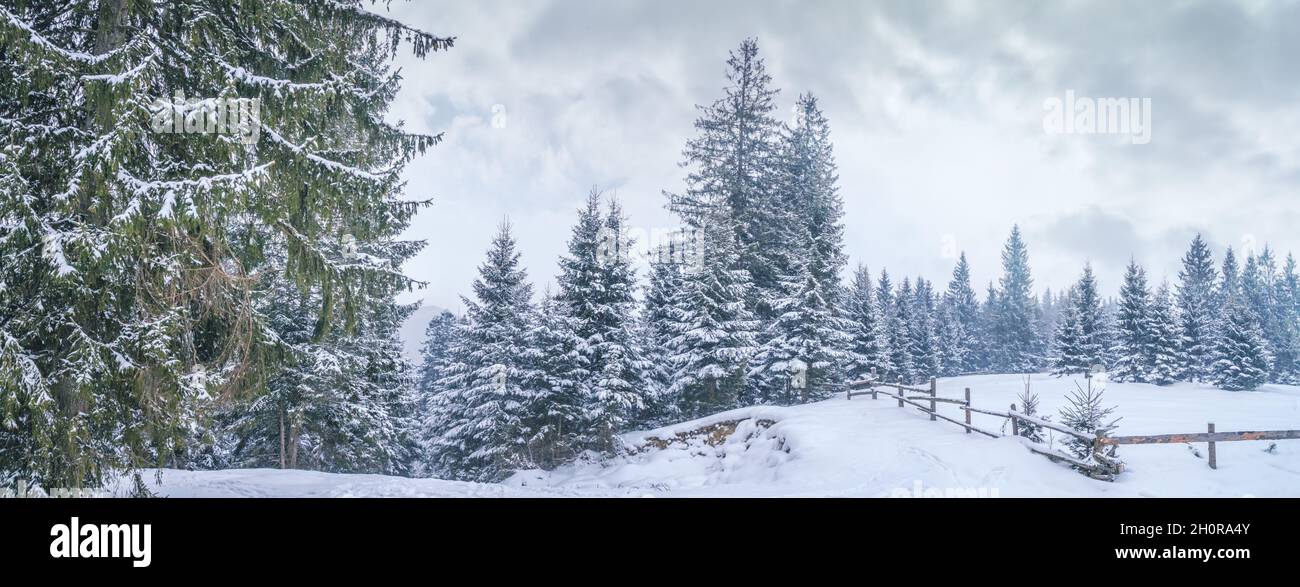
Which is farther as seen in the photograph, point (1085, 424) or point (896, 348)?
point (896, 348)

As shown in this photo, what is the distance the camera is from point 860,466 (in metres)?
9.67

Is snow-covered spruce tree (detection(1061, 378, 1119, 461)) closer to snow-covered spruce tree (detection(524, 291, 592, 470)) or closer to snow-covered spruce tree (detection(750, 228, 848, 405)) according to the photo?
snow-covered spruce tree (detection(750, 228, 848, 405))

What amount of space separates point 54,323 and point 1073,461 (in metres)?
14.1

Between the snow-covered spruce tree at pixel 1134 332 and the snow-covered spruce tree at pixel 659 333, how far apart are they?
97.9 feet

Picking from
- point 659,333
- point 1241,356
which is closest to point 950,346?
point 1241,356

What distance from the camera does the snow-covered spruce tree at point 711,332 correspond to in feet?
67.9

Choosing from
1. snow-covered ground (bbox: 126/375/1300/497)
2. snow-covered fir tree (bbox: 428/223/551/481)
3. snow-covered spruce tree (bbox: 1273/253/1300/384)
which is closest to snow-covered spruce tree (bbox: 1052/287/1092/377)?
snow-covered spruce tree (bbox: 1273/253/1300/384)

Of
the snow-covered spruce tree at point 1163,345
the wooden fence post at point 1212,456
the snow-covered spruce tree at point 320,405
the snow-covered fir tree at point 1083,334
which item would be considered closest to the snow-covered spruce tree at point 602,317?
the snow-covered spruce tree at point 320,405

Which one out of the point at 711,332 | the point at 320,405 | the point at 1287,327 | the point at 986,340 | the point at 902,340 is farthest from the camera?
the point at 986,340

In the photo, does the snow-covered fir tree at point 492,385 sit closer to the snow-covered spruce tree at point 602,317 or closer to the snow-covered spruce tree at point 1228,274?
the snow-covered spruce tree at point 602,317

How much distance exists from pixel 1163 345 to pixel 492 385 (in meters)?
38.7

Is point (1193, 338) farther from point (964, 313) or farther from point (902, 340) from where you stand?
point (964, 313)
